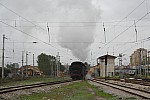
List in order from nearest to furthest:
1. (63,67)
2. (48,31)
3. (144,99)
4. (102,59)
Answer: (144,99)
(48,31)
(102,59)
(63,67)

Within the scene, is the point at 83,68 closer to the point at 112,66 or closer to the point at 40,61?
the point at 112,66

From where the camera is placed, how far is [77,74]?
64.2 m

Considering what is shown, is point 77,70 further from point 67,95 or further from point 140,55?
point 67,95

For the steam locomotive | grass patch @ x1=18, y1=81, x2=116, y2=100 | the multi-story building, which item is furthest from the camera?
the multi-story building

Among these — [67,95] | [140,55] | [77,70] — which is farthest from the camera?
[140,55]

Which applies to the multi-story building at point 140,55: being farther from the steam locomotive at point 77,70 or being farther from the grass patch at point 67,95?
the grass patch at point 67,95

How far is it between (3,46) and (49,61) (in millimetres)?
106929

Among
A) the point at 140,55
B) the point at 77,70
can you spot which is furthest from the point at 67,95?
the point at 140,55

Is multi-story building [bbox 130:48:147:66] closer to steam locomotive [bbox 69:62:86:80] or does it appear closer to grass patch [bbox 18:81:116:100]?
steam locomotive [bbox 69:62:86:80]

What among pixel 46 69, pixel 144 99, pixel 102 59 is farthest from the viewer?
pixel 46 69

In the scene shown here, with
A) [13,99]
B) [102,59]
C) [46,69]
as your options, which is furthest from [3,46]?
[46,69]

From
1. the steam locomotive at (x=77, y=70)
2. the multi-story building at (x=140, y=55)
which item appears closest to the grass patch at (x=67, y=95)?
the steam locomotive at (x=77, y=70)

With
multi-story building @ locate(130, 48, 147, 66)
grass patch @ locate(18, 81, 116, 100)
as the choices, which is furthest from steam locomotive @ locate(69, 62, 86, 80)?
grass patch @ locate(18, 81, 116, 100)

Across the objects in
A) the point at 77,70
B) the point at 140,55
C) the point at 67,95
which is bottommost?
the point at 67,95
